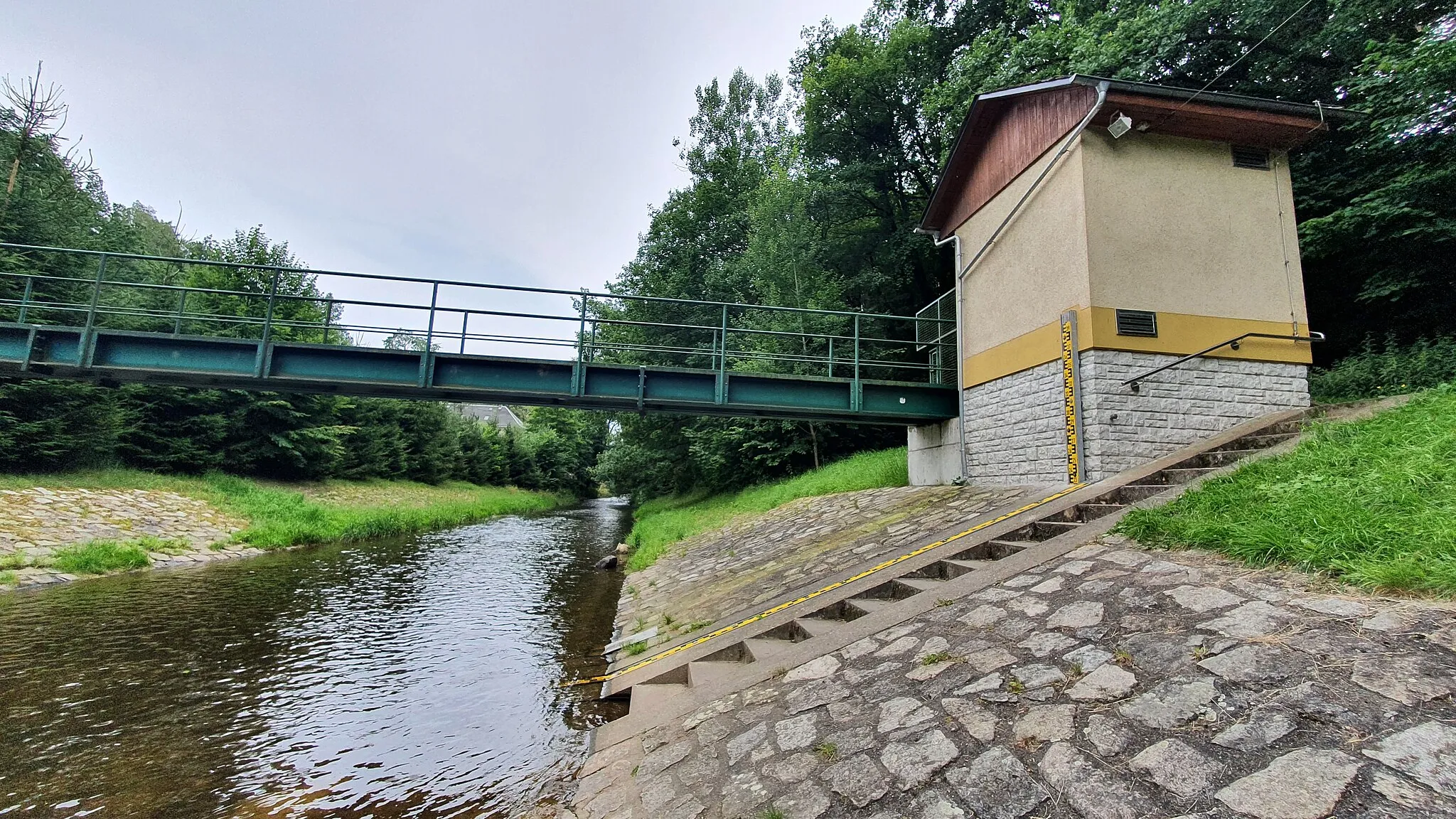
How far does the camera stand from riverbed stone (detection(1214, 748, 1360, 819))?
206 cm

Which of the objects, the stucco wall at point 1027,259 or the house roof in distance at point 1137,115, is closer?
the house roof in distance at point 1137,115

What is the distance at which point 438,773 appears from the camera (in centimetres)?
493

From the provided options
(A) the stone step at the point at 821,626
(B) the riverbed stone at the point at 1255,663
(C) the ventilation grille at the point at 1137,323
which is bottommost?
(A) the stone step at the point at 821,626

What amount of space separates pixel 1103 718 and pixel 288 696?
24.6ft

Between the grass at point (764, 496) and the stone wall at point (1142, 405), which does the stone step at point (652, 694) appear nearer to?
the stone wall at point (1142, 405)

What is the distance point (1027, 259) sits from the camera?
10.0 m

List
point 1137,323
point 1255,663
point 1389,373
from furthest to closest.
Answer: point 1389,373, point 1137,323, point 1255,663

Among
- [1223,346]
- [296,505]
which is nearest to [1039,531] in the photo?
[1223,346]

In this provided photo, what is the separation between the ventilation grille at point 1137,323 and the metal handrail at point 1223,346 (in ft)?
1.75

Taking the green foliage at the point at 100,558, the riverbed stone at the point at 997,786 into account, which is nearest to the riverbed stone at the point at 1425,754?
the riverbed stone at the point at 997,786

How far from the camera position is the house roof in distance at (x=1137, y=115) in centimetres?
866

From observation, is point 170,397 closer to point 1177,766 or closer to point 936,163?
point 1177,766

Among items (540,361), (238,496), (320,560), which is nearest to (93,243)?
(238,496)

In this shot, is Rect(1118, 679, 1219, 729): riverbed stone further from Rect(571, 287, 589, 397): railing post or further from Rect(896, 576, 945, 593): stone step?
Rect(571, 287, 589, 397): railing post
